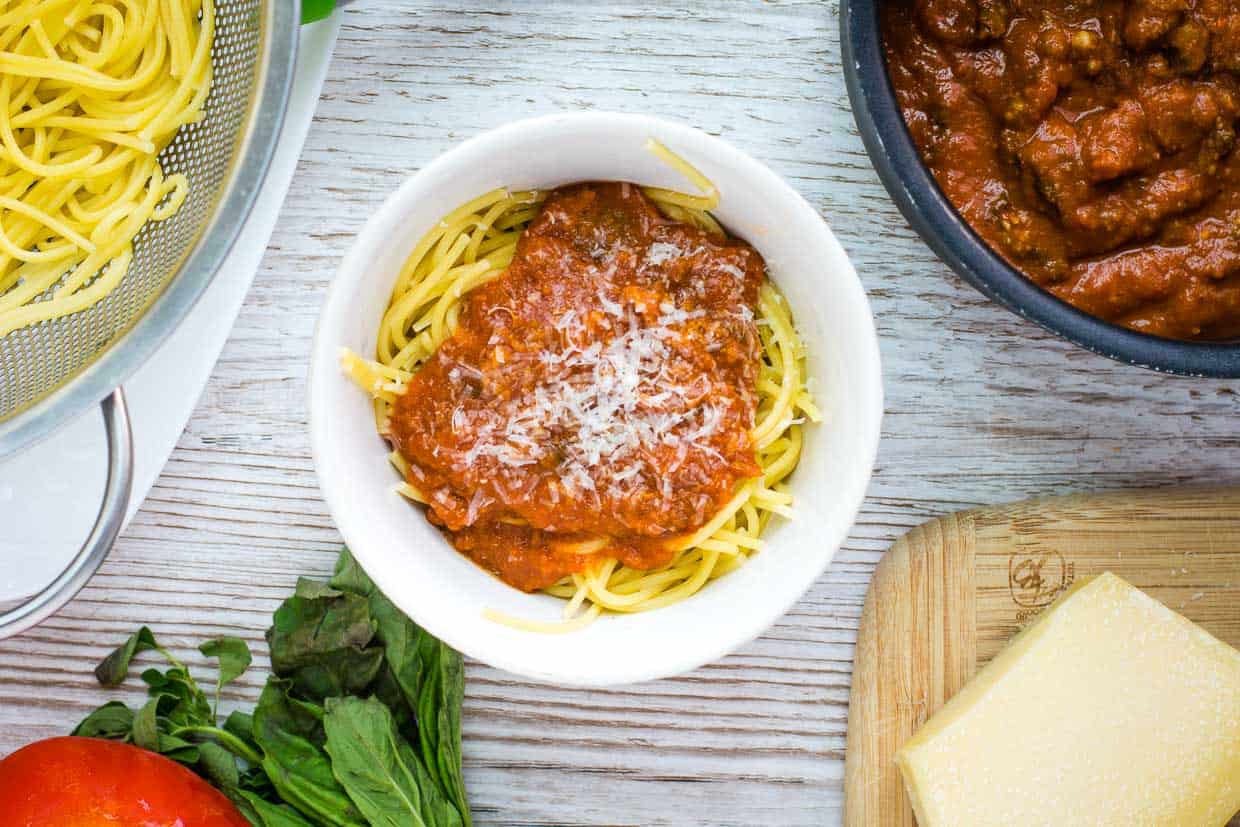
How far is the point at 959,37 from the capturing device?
70.4 inches

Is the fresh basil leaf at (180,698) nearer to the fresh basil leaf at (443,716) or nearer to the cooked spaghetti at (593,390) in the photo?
the fresh basil leaf at (443,716)

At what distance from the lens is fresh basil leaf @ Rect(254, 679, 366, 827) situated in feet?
6.52

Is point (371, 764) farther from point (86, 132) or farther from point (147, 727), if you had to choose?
point (86, 132)

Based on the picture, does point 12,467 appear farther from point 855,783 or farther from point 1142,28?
point 1142,28

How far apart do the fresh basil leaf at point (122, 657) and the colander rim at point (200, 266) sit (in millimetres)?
516

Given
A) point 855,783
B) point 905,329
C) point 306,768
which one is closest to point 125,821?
point 306,768

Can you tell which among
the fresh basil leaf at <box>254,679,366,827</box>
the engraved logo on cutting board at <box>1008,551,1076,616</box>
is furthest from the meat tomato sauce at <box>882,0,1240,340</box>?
the fresh basil leaf at <box>254,679,366,827</box>

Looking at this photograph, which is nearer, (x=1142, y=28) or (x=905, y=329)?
(x=1142, y=28)

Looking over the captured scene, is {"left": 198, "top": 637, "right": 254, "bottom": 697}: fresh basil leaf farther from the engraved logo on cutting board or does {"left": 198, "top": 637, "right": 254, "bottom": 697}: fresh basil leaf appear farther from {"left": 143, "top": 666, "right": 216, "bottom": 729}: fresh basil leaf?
the engraved logo on cutting board

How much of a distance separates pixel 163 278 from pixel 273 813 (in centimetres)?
94

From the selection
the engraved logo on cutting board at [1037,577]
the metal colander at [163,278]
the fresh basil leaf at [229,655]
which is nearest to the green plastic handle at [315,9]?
the metal colander at [163,278]

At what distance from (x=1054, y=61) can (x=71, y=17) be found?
1.54 m

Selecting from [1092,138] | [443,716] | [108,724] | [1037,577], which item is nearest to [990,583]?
[1037,577]

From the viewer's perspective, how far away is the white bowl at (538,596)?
1686mm
